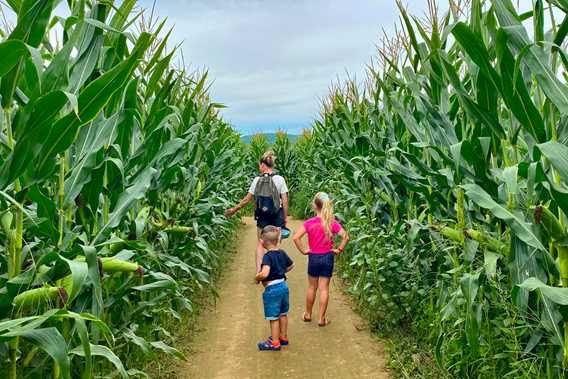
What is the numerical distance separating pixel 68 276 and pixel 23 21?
117cm

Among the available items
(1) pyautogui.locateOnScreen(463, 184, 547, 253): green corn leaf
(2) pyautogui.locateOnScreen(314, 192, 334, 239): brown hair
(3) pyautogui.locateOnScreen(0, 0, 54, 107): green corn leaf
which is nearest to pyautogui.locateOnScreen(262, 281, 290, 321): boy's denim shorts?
(2) pyautogui.locateOnScreen(314, 192, 334, 239): brown hair

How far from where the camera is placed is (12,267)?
7.53ft

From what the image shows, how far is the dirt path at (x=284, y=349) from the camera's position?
174 inches

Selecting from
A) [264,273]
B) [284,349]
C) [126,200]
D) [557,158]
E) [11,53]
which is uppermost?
[11,53]

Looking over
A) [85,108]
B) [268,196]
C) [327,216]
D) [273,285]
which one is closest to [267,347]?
[273,285]

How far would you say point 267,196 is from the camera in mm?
7094

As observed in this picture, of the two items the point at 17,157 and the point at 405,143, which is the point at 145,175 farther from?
the point at 405,143

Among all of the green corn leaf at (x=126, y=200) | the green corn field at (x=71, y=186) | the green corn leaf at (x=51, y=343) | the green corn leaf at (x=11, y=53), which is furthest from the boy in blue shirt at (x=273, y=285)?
the green corn leaf at (x=11, y=53)

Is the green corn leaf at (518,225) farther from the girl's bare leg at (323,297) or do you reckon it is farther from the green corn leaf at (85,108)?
the girl's bare leg at (323,297)

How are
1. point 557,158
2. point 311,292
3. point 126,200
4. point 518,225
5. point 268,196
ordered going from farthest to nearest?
point 268,196
point 311,292
point 126,200
point 518,225
point 557,158

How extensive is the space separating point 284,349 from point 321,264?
40.0 inches

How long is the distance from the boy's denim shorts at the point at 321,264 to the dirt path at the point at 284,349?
1.87 feet

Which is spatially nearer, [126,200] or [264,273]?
[126,200]

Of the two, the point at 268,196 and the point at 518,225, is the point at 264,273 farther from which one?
the point at 518,225
